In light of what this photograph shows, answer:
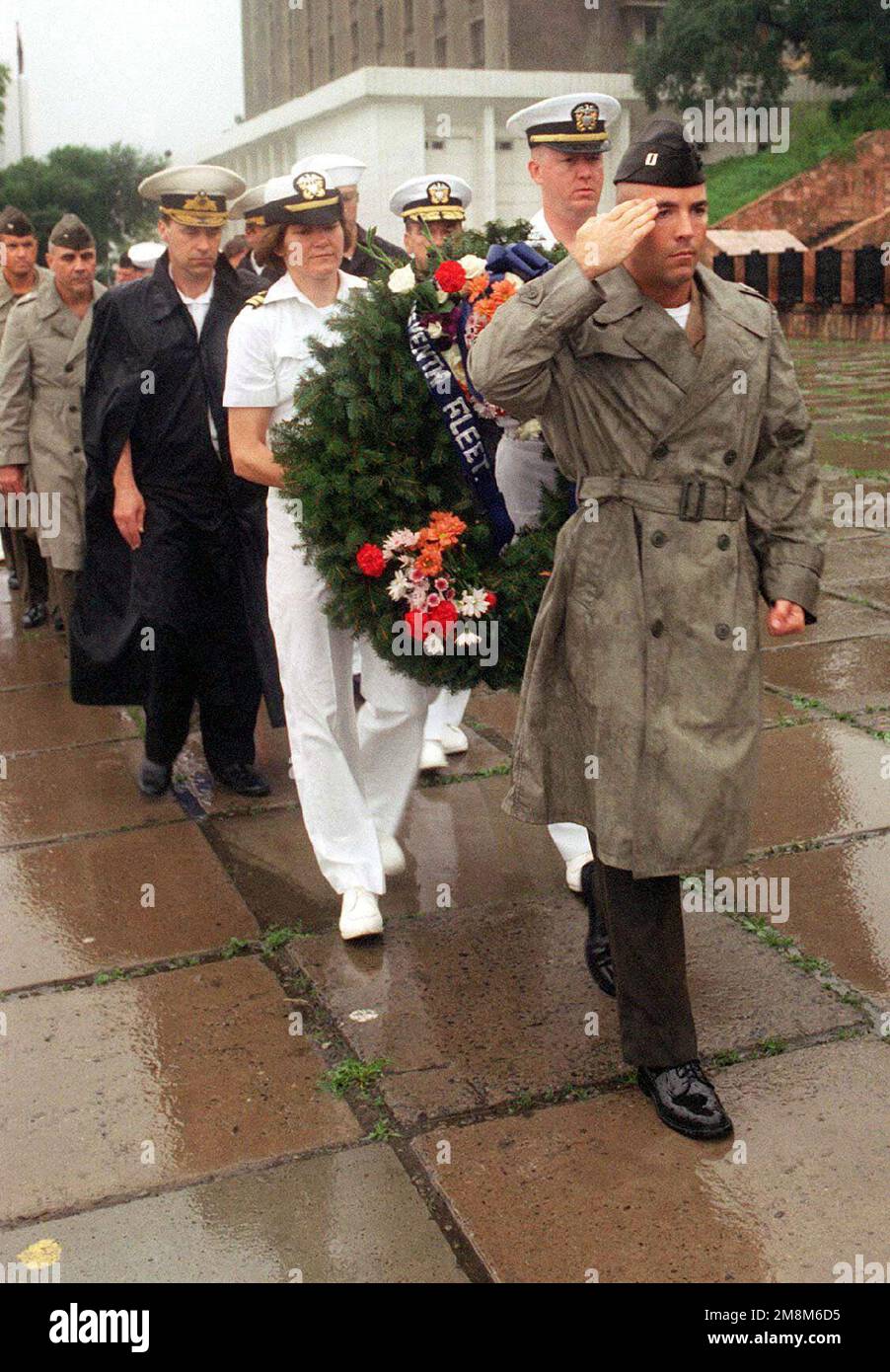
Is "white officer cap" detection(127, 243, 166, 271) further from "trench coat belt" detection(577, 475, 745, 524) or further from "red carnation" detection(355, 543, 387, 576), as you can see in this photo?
"trench coat belt" detection(577, 475, 745, 524)

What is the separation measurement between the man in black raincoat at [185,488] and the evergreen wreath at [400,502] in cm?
152

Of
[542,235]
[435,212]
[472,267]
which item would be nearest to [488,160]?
[435,212]

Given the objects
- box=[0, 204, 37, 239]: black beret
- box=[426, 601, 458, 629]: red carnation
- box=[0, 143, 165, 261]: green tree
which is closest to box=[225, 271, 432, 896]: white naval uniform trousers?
box=[426, 601, 458, 629]: red carnation

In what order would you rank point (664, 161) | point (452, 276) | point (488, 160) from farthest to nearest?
1. point (488, 160)
2. point (452, 276)
3. point (664, 161)

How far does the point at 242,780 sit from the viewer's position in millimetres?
6012

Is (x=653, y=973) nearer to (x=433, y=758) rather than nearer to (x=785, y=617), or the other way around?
(x=785, y=617)

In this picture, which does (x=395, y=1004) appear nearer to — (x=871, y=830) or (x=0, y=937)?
(x=0, y=937)

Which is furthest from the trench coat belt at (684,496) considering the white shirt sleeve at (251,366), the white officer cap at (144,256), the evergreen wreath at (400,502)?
the white officer cap at (144,256)

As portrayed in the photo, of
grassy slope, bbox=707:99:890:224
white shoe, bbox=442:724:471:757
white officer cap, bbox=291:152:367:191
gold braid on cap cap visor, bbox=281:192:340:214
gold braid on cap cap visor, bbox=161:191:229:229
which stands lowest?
white shoe, bbox=442:724:471:757

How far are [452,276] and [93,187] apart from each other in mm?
84570

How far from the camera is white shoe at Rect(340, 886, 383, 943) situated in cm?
449

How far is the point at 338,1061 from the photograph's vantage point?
3846mm

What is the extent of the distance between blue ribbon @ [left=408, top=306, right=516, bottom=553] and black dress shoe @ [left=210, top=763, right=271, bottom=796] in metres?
2.00

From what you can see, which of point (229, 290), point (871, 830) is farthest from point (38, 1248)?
point (229, 290)
